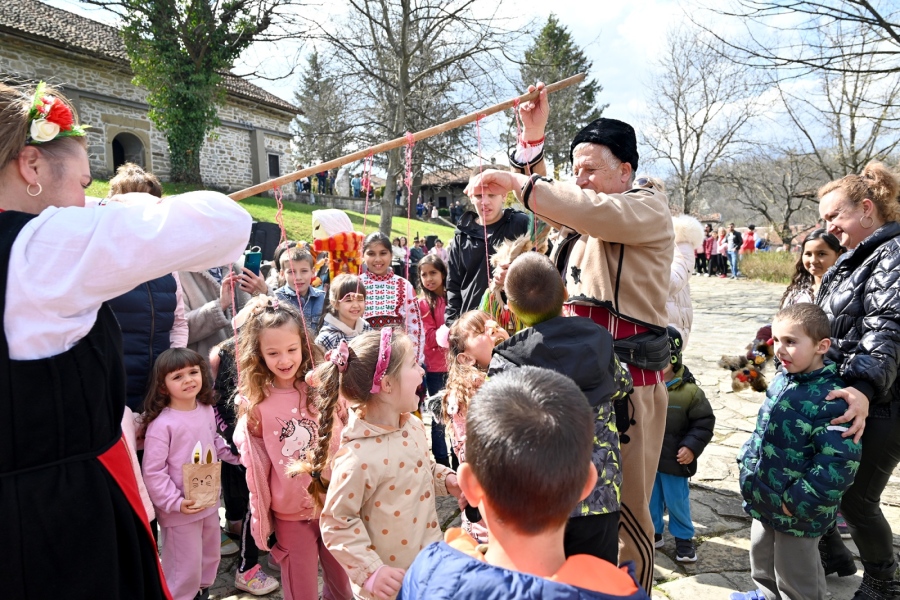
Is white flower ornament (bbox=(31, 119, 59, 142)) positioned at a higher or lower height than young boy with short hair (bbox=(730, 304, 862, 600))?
higher

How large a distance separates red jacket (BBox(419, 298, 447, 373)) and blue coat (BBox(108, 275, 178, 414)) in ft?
7.09

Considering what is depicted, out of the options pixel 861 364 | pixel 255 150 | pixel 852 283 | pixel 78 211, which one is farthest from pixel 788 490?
pixel 255 150

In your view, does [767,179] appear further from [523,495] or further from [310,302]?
[523,495]

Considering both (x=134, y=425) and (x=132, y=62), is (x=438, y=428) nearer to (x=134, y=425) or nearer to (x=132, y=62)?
(x=134, y=425)

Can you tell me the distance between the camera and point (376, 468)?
2.05m

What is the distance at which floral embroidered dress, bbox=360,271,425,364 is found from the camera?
4.42 m

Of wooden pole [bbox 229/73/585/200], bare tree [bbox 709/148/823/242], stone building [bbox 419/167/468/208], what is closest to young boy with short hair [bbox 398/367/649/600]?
wooden pole [bbox 229/73/585/200]

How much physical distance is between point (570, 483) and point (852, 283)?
2282 millimetres

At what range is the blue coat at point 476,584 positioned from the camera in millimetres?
1062

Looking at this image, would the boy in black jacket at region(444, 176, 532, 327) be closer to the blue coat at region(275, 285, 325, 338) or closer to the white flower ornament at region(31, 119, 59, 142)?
the blue coat at region(275, 285, 325, 338)

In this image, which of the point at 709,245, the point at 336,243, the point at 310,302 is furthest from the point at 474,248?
the point at 709,245

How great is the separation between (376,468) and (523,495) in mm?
989

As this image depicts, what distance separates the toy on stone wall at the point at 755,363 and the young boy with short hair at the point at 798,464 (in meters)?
1.94

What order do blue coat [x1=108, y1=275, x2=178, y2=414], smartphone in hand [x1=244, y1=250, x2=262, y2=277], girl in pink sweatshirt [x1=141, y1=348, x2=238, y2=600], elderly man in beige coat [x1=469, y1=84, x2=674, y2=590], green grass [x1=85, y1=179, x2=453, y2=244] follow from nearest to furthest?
elderly man in beige coat [x1=469, y1=84, x2=674, y2=590], girl in pink sweatshirt [x1=141, y1=348, x2=238, y2=600], blue coat [x1=108, y1=275, x2=178, y2=414], smartphone in hand [x1=244, y1=250, x2=262, y2=277], green grass [x1=85, y1=179, x2=453, y2=244]
